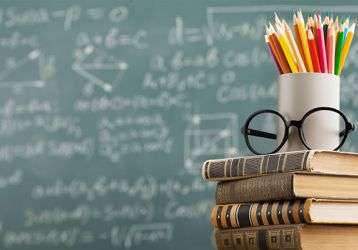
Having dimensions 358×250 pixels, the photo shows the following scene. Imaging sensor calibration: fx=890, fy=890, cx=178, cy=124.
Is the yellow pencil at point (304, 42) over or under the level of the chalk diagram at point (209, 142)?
over

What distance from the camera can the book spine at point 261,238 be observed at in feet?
5.01

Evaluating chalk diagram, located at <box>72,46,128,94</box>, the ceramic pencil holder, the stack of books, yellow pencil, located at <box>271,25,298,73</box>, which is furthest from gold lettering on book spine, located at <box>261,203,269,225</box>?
chalk diagram, located at <box>72,46,128,94</box>

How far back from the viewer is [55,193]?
2.44 m

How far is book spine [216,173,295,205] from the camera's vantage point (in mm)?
1538

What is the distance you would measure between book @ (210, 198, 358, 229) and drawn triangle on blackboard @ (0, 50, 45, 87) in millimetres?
1001

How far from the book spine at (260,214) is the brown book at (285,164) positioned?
2.2 inches

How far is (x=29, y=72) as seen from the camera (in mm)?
2514

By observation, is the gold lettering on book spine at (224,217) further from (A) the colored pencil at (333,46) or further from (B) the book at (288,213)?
(A) the colored pencil at (333,46)

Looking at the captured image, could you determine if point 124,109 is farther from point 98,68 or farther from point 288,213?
point 288,213

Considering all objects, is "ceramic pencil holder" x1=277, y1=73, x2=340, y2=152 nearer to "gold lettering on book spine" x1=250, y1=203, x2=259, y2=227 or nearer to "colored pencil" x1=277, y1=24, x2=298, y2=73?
"colored pencil" x1=277, y1=24, x2=298, y2=73

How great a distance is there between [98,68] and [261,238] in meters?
1.05

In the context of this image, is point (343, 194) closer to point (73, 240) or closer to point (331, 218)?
point (331, 218)

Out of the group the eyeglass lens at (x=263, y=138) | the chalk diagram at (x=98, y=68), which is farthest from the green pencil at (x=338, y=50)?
the chalk diagram at (x=98, y=68)

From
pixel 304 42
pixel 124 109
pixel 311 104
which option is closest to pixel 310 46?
pixel 304 42
